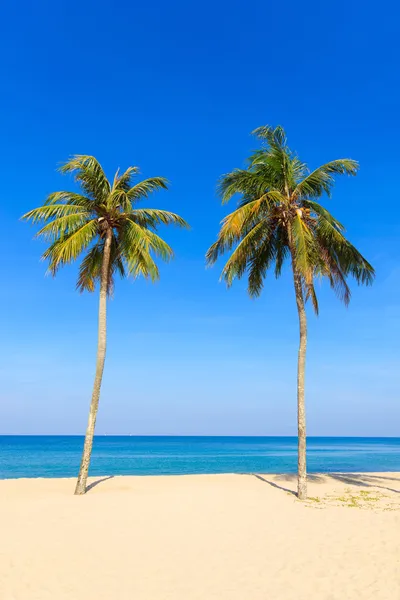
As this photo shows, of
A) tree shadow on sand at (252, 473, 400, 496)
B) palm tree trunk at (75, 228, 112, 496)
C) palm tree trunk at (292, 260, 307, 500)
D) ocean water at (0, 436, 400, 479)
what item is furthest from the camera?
ocean water at (0, 436, 400, 479)

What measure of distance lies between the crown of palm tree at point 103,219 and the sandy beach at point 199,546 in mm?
7663

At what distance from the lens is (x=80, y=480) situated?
48.6 feet

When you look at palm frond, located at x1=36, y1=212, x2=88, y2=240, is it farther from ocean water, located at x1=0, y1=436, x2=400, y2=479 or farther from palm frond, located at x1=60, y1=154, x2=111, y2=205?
ocean water, located at x1=0, y1=436, x2=400, y2=479

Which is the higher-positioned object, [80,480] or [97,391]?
[97,391]

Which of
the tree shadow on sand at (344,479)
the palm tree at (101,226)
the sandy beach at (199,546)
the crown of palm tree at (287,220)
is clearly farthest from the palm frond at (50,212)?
the tree shadow on sand at (344,479)

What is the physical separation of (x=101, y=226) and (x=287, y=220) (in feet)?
21.4

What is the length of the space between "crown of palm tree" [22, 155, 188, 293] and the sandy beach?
25.1 feet

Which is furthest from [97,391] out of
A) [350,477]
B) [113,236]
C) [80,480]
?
[350,477]

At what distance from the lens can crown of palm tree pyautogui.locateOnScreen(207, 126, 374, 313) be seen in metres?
15.0

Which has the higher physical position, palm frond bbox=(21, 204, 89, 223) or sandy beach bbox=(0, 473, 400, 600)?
palm frond bbox=(21, 204, 89, 223)

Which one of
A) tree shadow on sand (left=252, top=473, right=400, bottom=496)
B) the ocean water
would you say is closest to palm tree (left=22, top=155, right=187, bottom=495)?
tree shadow on sand (left=252, top=473, right=400, bottom=496)

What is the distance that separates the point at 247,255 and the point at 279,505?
27.2 ft

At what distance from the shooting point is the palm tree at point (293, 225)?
14883 millimetres

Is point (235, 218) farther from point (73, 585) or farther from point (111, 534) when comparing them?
point (73, 585)
